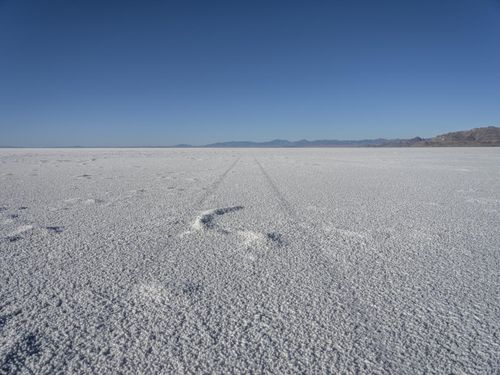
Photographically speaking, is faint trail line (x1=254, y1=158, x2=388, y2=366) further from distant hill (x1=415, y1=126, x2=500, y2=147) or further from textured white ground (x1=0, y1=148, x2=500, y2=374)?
distant hill (x1=415, y1=126, x2=500, y2=147)

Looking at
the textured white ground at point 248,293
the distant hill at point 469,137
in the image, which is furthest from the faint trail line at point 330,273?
the distant hill at point 469,137

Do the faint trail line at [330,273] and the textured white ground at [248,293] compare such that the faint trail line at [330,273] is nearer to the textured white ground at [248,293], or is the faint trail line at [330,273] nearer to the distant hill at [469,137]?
the textured white ground at [248,293]

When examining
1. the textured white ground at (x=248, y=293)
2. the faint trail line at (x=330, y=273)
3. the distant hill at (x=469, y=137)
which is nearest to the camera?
the textured white ground at (x=248, y=293)

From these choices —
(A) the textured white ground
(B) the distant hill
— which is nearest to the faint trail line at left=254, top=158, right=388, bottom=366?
(A) the textured white ground

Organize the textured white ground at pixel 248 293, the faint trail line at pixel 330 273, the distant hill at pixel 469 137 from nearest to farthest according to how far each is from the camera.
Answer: the textured white ground at pixel 248 293 → the faint trail line at pixel 330 273 → the distant hill at pixel 469 137

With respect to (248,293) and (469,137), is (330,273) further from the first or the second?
(469,137)

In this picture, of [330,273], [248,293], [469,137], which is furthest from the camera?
[469,137]

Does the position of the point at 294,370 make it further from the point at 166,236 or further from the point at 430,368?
the point at 166,236

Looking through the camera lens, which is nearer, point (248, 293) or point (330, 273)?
point (248, 293)

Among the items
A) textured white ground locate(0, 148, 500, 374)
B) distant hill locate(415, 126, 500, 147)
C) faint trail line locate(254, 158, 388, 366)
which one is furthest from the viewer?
distant hill locate(415, 126, 500, 147)

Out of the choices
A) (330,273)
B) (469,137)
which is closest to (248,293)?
(330,273)

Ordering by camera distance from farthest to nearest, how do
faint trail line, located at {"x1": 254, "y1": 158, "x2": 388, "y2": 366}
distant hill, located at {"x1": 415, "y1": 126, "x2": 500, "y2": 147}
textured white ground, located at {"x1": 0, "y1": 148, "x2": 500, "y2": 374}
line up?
distant hill, located at {"x1": 415, "y1": 126, "x2": 500, "y2": 147} < faint trail line, located at {"x1": 254, "y1": 158, "x2": 388, "y2": 366} < textured white ground, located at {"x1": 0, "y1": 148, "x2": 500, "y2": 374}

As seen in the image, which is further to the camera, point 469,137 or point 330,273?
point 469,137

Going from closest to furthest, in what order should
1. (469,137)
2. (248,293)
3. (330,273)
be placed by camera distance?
(248,293) → (330,273) → (469,137)
